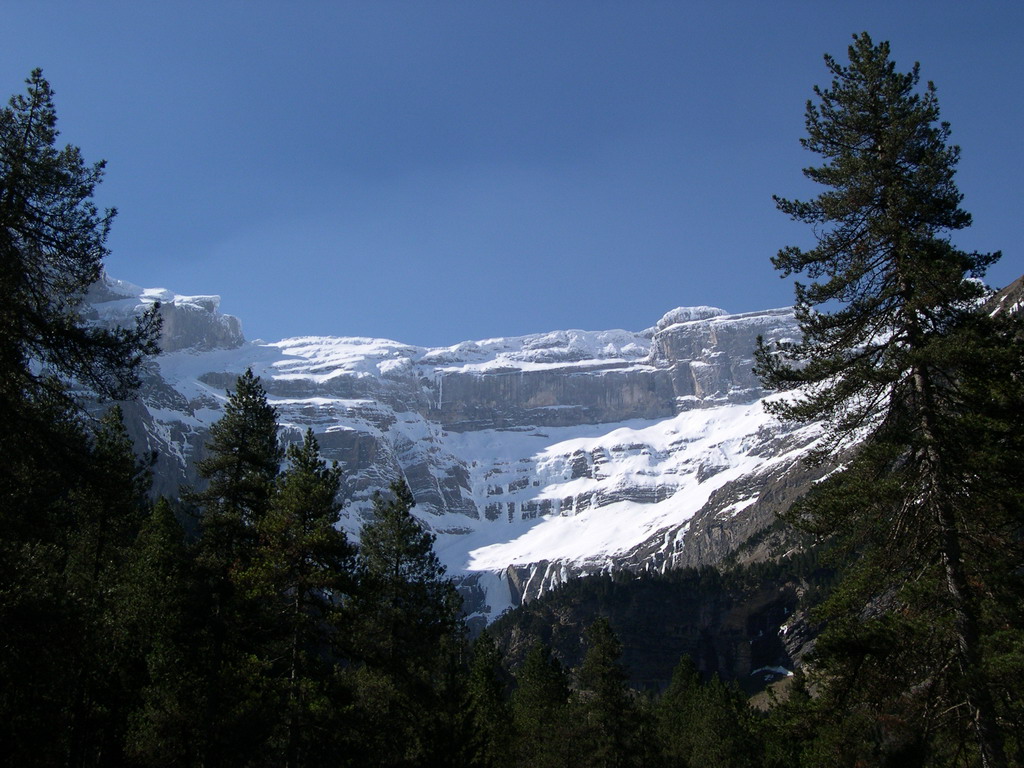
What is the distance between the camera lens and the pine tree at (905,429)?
14125 millimetres

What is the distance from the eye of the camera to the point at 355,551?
72.8 ft

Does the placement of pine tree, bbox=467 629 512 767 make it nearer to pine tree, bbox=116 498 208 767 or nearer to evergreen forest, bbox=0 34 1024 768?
evergreen forest, bbox=0 34 1024 768

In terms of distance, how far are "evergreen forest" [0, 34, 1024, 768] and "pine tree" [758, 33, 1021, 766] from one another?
0.05 m

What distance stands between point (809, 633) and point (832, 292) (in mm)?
145599

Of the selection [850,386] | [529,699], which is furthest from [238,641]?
[529,699]

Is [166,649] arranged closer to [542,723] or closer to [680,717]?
[542,723]

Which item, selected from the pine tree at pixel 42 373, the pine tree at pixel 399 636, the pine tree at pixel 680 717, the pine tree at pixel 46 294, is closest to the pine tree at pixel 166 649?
the pine tree at pixel 399 636

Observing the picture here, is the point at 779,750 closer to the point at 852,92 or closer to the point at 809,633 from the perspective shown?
the point at 852,92

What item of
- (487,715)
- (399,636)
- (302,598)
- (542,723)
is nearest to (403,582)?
(399,636)

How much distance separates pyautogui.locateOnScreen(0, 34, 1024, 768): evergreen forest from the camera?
13445mm

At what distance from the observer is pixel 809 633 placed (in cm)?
14638

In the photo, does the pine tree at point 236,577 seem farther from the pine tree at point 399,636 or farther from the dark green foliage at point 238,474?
the pine tree at point 399,636

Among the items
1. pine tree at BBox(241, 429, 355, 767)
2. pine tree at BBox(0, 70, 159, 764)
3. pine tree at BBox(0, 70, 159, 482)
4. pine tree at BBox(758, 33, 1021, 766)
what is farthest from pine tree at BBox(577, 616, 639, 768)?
pine tree at BBox(0, 70, 159, 482)

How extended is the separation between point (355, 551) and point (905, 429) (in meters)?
14.0
